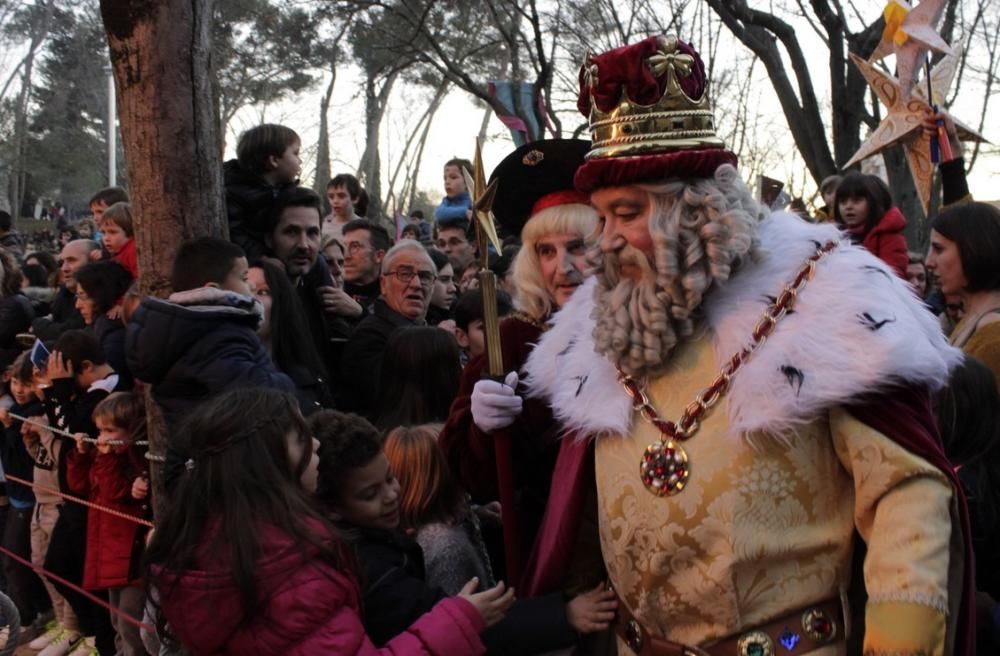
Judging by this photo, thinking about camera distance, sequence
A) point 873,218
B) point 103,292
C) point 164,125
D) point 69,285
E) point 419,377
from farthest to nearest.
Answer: point 69,285 < point 873,218 < point 103,292 < point 419,377 < point 164,125

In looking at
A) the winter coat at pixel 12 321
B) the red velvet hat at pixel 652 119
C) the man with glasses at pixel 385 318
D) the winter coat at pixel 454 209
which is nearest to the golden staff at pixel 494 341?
the red velvet hat at pixel 652 119

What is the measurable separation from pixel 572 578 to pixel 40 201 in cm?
4848

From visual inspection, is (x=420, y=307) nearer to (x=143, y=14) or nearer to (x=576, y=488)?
(x=143, y=14)

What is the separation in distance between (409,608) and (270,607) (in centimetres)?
48

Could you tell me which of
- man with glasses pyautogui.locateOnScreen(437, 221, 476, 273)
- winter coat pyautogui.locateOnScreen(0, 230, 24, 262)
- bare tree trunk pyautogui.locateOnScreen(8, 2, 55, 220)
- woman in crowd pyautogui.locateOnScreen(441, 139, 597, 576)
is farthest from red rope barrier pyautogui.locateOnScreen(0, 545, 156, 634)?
bare tree trunk pyautogui.locateOnScreen(8, 2, 55, 220)

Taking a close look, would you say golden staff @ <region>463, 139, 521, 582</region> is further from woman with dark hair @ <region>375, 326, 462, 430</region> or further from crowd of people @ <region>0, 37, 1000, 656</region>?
woman with dark hair @ <region>375, 326, 462, 430</region>

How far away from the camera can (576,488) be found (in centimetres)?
290

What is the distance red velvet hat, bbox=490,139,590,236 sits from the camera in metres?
3.56

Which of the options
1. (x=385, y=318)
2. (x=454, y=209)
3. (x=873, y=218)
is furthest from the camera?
(x=454, y=209)

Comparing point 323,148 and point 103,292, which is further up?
point 323,148

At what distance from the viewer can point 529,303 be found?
353 cm

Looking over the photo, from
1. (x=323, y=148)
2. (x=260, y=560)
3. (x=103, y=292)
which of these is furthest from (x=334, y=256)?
(x=323, y=148)

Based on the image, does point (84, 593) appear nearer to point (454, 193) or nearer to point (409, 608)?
point (409, 608)

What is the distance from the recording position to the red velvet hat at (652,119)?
2.63 meters
